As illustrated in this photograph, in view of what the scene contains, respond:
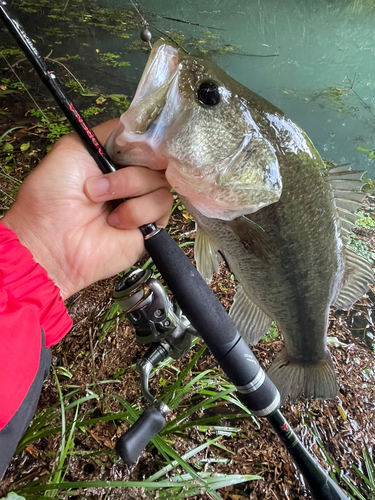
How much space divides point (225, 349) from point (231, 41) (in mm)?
8155

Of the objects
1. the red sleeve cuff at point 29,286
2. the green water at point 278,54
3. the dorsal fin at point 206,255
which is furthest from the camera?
the green water at point 278,54

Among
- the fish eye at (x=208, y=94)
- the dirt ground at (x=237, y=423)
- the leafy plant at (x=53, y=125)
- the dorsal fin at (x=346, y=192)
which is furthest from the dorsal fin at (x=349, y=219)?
the leafy plant at (x=53, y=125)

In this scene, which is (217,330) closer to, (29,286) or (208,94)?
(29,286)

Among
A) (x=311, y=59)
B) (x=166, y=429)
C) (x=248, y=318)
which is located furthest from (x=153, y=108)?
(x=311, y=59)

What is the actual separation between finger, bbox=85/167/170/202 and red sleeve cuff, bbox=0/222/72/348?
27cm

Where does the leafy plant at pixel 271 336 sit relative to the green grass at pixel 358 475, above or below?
above

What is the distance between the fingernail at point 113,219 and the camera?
1.09 meters

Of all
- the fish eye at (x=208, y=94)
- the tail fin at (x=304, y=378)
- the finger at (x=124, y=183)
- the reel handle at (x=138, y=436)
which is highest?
the fish eye at (x=208, y=94)

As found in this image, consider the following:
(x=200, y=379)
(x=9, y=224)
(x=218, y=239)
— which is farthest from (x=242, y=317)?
(x=9, y=224)

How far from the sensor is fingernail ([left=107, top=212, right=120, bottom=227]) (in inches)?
42.8

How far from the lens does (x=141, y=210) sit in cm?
103

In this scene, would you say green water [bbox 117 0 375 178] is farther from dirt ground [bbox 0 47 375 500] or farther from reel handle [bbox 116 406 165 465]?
reel handle [bbox 116 406 165 465]

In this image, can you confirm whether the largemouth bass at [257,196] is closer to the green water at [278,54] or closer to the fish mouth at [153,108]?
the fish mouth at [153,108]

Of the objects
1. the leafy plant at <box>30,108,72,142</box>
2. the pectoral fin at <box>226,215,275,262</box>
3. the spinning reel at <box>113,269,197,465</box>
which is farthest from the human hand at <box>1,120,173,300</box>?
the leafy plant at <box>30,108,72,142</box>
